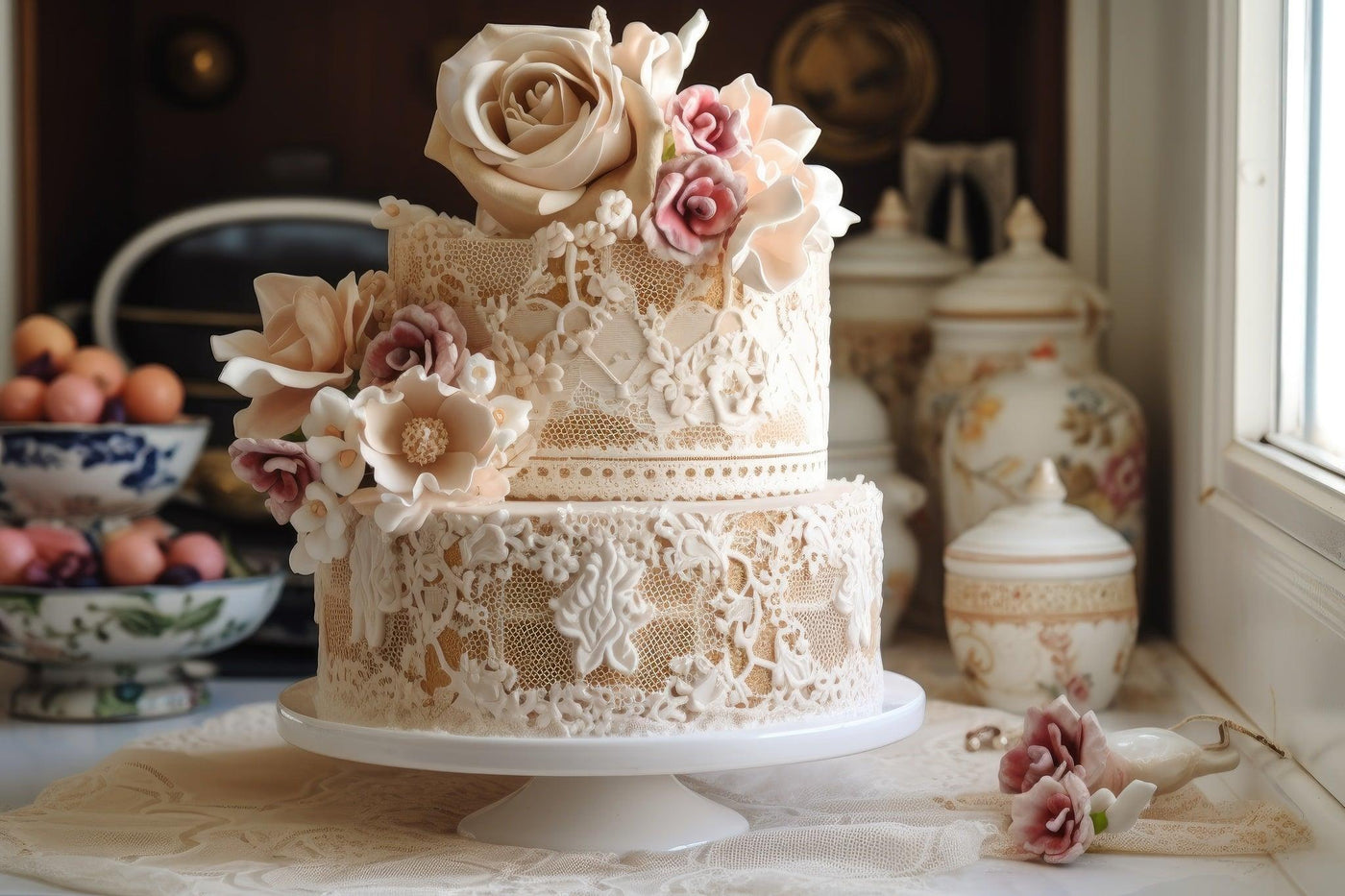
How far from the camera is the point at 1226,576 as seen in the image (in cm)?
160

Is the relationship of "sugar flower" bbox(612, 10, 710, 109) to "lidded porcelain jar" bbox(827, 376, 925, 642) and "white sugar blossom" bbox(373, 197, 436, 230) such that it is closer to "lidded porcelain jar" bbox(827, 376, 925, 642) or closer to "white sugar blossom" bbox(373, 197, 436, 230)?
"white sugar blossom" bbox(373, 197, 436, 230)

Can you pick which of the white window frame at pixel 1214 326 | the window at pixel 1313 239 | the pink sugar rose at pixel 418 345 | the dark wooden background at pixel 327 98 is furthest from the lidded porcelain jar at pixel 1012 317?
the pink sugar rose at pixel 418 345

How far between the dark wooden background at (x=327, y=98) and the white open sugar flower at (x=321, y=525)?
125 centimetres

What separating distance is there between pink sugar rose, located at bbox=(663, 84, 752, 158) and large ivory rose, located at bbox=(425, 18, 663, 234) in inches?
1.0

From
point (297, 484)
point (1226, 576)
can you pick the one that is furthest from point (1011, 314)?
point (297, 484)

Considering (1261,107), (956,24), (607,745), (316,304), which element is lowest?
(607,745)

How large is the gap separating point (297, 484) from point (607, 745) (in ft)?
0.90

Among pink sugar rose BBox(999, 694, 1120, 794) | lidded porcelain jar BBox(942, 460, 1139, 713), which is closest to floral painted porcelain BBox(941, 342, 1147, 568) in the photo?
lidded porcelain jar BBox(942, 460, 1139, 713)

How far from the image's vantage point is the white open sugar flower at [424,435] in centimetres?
105

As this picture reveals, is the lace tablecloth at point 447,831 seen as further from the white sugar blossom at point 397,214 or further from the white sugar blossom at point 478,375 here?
the white sugar blossom at point 397,214

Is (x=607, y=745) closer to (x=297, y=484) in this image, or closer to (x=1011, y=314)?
(x=297, y=484)

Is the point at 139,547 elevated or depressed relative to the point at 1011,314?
depressed

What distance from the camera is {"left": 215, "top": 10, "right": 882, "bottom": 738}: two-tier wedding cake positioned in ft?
3.53

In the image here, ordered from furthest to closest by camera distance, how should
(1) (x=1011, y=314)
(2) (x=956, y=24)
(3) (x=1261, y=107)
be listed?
(2) (x=956, y=24) → (1) (x=1011, y=314) → (3) (x=1261, y=107)
